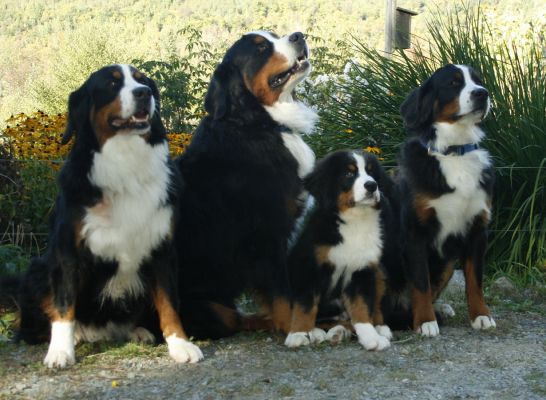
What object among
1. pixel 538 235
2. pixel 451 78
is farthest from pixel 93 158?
pixel 538 235

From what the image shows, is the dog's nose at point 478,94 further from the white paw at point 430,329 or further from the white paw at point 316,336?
the white paw at point 316,336

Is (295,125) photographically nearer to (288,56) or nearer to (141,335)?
(288,56)

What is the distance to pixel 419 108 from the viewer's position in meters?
4.85

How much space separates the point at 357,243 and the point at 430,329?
2.30 ft

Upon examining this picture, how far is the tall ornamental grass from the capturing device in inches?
263

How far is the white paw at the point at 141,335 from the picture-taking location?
4.44 m

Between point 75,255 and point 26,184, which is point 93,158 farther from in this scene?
point 26,184

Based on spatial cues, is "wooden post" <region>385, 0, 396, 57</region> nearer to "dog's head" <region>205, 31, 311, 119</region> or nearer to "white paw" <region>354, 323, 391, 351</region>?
"dog's head" <region>205, 31, 311, 119</region>

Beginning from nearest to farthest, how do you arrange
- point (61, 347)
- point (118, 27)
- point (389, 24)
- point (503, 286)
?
point (61, 347) → point (503, 286) → point (389, 24) → point (118, 27)

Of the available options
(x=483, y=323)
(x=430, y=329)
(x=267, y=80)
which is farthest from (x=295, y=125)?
(x=483, y=323)

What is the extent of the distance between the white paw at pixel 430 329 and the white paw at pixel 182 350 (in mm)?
1383

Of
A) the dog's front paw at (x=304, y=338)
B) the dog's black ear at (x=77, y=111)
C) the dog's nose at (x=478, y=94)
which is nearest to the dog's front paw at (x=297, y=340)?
the dog's front paw at (x=304, y=338)

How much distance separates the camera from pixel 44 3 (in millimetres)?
51000

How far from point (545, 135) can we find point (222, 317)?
3921 mm
